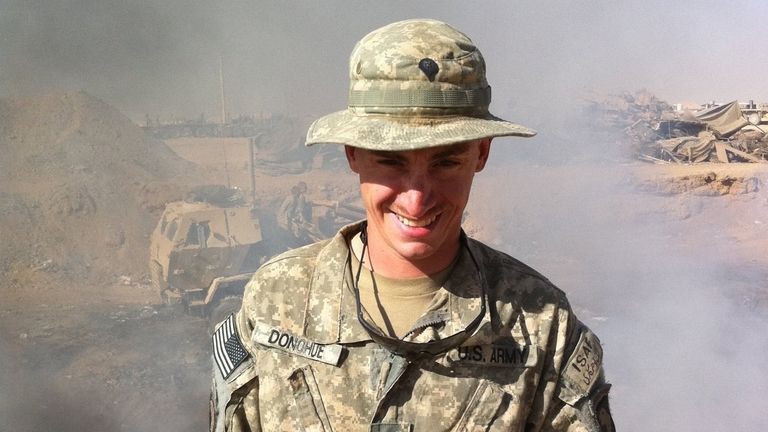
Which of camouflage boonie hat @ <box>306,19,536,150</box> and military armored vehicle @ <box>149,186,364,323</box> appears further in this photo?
military armored vehicle @ <box>149,186,364,323</box>

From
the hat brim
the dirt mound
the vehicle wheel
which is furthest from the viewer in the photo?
the dirt mound

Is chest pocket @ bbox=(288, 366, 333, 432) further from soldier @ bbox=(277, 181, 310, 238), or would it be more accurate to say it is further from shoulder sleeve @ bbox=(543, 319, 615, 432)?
soldier @ bbox=(277, 181, 310, 238)

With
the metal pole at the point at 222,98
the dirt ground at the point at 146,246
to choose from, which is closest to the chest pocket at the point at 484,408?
the dirt ground at the point at 146,246

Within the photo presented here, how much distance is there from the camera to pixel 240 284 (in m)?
8.30

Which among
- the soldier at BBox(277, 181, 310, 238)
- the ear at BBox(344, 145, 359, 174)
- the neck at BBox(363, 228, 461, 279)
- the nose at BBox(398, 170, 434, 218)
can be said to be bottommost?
the soldier at BBox(277, 181, 310, 238)

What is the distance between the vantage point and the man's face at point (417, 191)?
1582mm

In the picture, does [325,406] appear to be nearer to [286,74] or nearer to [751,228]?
[751,228]

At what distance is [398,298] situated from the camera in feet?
5.67

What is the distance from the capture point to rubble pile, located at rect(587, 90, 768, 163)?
14234mm

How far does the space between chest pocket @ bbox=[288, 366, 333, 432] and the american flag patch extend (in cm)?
15

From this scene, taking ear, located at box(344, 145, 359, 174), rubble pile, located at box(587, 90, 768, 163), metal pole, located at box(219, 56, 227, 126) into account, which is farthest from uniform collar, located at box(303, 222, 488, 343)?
metal pole, located at box(219, 56, 227, 126)

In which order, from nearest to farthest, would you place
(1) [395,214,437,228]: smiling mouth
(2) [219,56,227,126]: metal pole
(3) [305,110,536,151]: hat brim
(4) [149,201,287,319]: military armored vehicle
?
(3) [305,110,536,151]: hat brim, (1) [395,214,437,228]: smiling mouth, (4) [149,201,287,319]: military armored vehicle, (2) [219,56,227,126]: metal pole

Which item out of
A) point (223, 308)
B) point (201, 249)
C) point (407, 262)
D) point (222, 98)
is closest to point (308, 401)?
point (407, 262)

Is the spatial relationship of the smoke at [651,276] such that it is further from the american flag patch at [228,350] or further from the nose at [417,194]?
the nose at [417,194]
